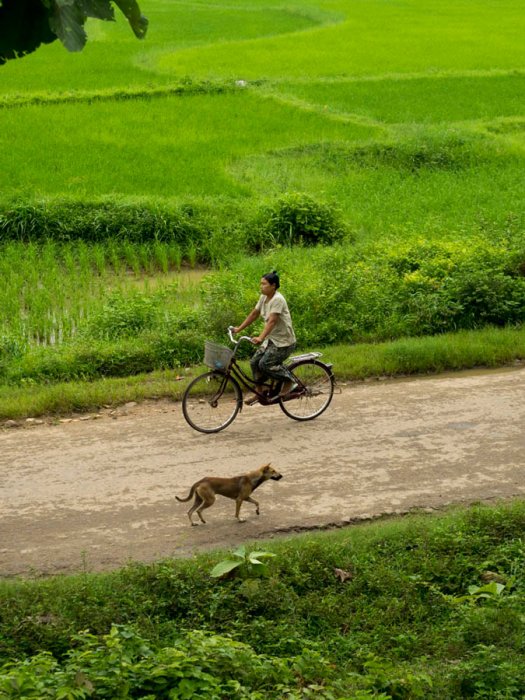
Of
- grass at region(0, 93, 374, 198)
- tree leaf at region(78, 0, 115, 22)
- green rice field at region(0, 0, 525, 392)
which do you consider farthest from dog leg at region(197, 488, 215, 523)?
grass at region(0, 93, 374, 198)

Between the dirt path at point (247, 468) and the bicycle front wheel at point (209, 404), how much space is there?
14cm

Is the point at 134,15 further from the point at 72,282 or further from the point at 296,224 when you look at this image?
the point at 296,224

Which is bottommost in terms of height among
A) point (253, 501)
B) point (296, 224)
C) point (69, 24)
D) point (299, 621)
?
point (299, 621)

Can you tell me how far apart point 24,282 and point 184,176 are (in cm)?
536

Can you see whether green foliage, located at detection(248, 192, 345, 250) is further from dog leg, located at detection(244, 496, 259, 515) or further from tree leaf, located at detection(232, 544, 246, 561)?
tree leaf, located at detection(232, 544, 246, 561)

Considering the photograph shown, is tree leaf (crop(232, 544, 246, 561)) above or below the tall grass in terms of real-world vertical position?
below

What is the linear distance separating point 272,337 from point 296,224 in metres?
6.31

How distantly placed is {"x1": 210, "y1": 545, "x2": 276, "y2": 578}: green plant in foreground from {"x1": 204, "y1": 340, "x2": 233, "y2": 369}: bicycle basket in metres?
2.93

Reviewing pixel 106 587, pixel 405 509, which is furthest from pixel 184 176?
pixel 106 587

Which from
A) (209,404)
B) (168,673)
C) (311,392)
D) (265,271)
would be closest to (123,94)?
(265,271)

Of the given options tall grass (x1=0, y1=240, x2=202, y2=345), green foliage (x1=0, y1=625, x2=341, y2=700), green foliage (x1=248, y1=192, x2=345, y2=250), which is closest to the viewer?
green foliage (x1=0, y1=625, x2=341, y2=700)

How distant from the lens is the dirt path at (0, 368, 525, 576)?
8.01 m

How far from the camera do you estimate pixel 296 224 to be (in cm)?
1602

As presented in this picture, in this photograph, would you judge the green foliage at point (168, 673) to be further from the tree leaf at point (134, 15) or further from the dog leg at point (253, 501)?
the tree leaf at point (134, 15)
